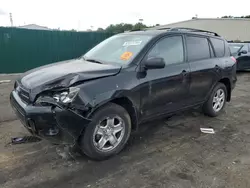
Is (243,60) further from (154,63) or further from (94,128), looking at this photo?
(94,128)

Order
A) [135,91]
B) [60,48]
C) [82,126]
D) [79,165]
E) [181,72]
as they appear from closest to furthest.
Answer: [82,126] < [79,165] < [135,91] < [181,72] < [60,48]

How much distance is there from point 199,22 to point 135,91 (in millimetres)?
28190

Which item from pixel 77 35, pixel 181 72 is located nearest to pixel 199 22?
pixel 77 35

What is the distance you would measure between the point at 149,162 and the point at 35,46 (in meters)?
10.3

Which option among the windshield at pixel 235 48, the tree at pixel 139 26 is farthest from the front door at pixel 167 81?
the tree at pixel 139 26

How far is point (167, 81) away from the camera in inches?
156

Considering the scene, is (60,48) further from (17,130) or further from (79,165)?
(79,165)

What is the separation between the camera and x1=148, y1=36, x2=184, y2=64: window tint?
12.9 feet

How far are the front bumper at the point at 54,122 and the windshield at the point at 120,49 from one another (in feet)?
4.00

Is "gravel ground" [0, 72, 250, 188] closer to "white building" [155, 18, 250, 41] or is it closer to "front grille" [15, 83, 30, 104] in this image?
"front grille" [15, 83, 30, 104]

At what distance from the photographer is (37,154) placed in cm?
354

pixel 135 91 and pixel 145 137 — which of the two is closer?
pixel 135 91

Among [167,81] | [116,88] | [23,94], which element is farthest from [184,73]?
[23,94]

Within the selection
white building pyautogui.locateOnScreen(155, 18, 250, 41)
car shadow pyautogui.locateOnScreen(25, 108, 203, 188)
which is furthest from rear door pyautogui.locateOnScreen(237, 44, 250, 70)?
white building pyautogui.locateOnScreen(155, 18, 250, 41)
